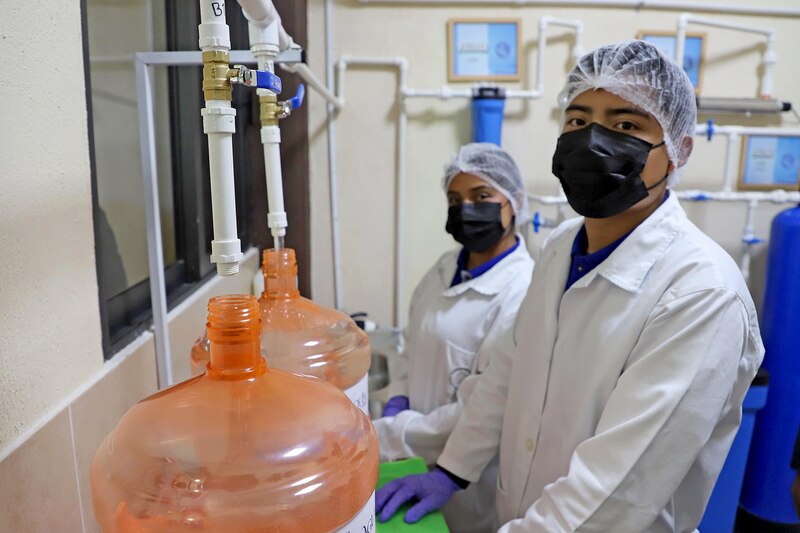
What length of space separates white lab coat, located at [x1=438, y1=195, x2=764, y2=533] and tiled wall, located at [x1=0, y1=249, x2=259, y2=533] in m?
0.67

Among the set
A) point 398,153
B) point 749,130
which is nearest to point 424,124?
point 398,153

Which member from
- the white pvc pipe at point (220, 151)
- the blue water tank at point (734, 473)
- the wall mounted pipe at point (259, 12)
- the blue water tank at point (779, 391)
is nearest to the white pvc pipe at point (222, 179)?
the white pvc pipe at point (220, 151)

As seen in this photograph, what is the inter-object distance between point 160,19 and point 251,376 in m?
1.19

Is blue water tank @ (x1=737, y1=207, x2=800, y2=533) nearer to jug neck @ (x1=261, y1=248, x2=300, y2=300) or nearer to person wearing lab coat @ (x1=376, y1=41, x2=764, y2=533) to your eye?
person wearing lab coat @ (x1=376, y1=41, x2=764, y2=533)

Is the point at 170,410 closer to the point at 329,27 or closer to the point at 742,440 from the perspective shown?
the point at 329,27

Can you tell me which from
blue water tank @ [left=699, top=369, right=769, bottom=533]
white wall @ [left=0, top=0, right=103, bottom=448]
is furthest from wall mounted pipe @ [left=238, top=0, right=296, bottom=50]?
blue water tank @ [left=699, top=369, right=769, bottom=533]

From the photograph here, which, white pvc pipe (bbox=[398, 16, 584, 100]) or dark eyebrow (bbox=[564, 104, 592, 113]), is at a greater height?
white pvc pipe (bbox=[398, 16, 584, 100])

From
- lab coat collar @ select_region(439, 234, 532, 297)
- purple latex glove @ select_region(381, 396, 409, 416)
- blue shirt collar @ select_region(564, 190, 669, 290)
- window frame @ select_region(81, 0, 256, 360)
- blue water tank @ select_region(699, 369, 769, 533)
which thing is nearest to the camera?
blue shirt collar @ select_region(564, 190, 669, 290)

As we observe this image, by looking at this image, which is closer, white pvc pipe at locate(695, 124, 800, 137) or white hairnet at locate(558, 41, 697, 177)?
white hairnet at locate(558, 41, 697, 177)

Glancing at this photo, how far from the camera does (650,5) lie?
7.09 ft

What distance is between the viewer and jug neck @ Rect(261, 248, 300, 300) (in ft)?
2.44

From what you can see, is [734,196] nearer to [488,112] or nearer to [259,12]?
[488,112]

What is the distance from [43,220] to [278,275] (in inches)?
11.1

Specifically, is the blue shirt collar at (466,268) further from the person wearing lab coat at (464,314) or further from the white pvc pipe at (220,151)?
the white pvc pipe at (220,151)
